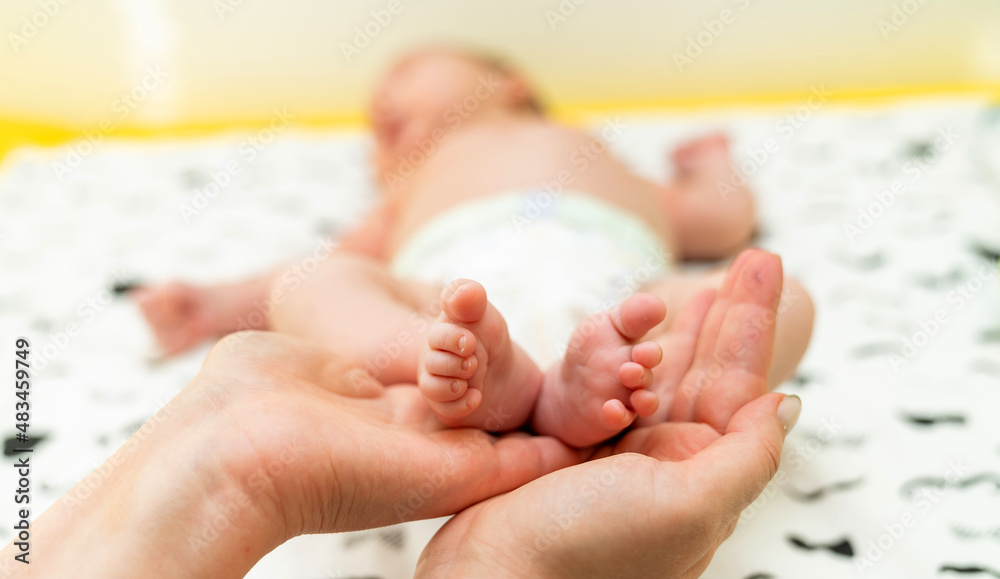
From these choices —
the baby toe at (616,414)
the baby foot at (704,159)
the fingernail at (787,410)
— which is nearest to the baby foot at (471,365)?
the baby toe at (616,414)

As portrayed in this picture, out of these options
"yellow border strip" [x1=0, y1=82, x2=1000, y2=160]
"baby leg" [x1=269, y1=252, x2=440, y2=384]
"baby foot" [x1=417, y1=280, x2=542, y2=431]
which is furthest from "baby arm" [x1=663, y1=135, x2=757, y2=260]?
"baby foot" [x1=417, y1=280, x2=542, y2=431]

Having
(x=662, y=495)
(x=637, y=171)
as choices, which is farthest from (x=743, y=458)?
(x=637, y=171)

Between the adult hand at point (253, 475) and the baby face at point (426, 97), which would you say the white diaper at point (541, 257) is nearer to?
the adult hand at point (253, 475)

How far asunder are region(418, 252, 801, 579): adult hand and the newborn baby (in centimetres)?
6

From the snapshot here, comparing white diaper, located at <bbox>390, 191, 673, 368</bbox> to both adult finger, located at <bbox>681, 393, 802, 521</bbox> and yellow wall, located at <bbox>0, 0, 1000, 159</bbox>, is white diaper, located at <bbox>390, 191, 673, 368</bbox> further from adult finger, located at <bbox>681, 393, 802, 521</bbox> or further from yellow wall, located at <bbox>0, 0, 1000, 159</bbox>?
yellow wall, located at <bbox>0, 0, 1000, 159</bbox>

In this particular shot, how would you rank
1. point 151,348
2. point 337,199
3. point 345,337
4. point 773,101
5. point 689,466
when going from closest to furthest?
1. point 689,466
2. point 345,337
3. point 151,348
4. point 337,199
5. point 773,101

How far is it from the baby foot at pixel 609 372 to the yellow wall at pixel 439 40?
1300 mm

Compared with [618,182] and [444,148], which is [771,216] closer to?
[618,182]

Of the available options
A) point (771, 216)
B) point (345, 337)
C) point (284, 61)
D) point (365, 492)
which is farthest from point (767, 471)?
point (284, 61)

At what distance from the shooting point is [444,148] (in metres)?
1.39

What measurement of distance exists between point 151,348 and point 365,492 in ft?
2.18

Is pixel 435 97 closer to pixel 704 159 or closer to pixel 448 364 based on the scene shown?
pixel 704 159

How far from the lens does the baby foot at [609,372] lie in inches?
24.3

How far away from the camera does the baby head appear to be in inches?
59.1
